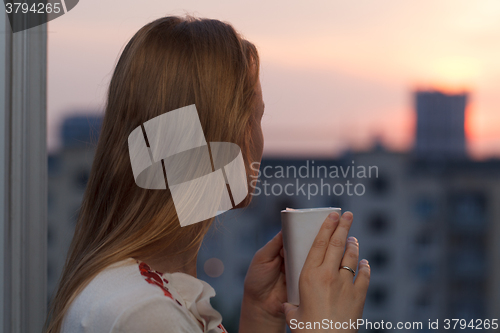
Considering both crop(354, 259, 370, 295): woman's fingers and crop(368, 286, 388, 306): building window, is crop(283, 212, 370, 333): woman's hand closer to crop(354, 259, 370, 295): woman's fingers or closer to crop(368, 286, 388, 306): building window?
crop(354, 259, 370, 295): woman's fingers

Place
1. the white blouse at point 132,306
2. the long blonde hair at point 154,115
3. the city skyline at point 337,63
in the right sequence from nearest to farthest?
the white blouse at point 132,306, the long blonde hair at point 154,115, the city skyline at point 337,63

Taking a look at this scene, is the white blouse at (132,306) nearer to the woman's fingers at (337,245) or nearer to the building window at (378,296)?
the woman's fingers at (337,245)

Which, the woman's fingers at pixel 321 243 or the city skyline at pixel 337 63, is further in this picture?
the city skyline at pixel 337 63

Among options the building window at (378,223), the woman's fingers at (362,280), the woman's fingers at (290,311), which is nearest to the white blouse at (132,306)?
the woman's fingers at (290,311)

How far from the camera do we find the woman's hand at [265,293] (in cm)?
74

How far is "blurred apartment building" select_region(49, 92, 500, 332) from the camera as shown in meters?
0.88

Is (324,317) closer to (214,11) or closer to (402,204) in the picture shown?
(402,204)

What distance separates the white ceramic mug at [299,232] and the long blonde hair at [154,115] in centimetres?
13

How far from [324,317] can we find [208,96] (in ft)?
1.15

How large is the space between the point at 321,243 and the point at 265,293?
9.1 inches

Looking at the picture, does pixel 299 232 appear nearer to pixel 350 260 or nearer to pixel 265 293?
pixel 350 260

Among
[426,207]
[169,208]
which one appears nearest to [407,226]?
[426,207]

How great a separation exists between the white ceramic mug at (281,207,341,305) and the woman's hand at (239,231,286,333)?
0.13 meters

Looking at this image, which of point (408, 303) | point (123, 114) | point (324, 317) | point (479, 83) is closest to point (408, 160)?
point (479, 83)
